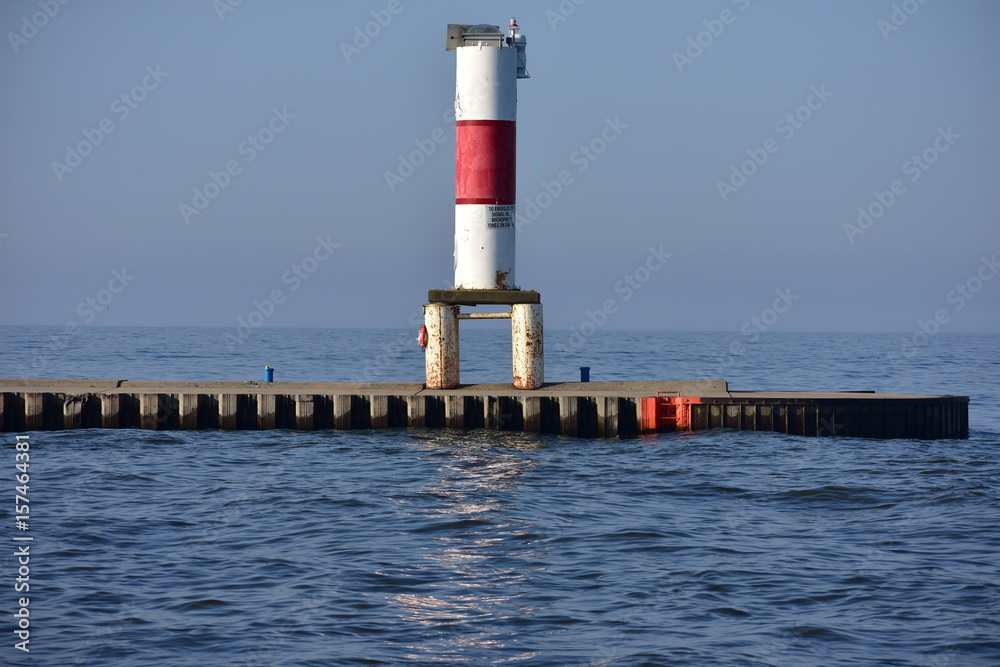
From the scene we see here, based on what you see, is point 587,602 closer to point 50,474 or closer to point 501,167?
point 50,474

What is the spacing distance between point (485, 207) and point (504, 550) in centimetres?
1252

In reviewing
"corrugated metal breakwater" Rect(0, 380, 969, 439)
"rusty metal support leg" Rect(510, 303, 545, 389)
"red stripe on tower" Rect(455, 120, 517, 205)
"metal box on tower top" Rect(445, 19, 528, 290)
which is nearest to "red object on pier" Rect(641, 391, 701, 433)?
"corrugated metal breakwater" Rect(0, 380, 969, 439)

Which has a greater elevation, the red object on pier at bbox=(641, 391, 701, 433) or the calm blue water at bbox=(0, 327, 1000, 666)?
the red object on pier at bbox=(641, 391, 701, 433)

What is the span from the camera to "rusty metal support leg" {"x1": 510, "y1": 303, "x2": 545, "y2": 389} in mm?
26016

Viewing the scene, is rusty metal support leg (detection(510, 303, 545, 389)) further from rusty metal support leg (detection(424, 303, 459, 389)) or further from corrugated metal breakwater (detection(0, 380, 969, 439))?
rusty metal support leg (detection(424, 303, 459, 389))

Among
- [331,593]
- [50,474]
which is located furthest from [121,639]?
[50,474]

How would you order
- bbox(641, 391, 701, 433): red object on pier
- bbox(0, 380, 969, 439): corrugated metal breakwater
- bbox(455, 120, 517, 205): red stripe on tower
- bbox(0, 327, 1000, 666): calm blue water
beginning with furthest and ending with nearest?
bbox(455, 120, 517, 205): red stripe on tower, bbox(641, 391, 701, 433): red object on pier, bbox(0, 380, 969, 439): corrugated metal breakwater, bbox(0, 327, 1000, 666): calm blue water

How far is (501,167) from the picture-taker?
1007 inches

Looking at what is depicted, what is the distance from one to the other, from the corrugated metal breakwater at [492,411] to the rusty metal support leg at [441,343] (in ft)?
1.91

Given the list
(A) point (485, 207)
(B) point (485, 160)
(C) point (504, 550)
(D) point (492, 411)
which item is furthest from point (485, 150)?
(C) point (504, 550)

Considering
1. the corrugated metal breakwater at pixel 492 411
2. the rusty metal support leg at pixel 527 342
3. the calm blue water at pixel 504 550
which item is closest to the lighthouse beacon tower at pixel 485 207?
the rusty metal support leg at pixel 527 342

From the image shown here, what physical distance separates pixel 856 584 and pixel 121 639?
9027 mm

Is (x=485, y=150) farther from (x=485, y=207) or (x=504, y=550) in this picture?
(x=504, y=550)

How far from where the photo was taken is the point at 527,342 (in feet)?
85.7
